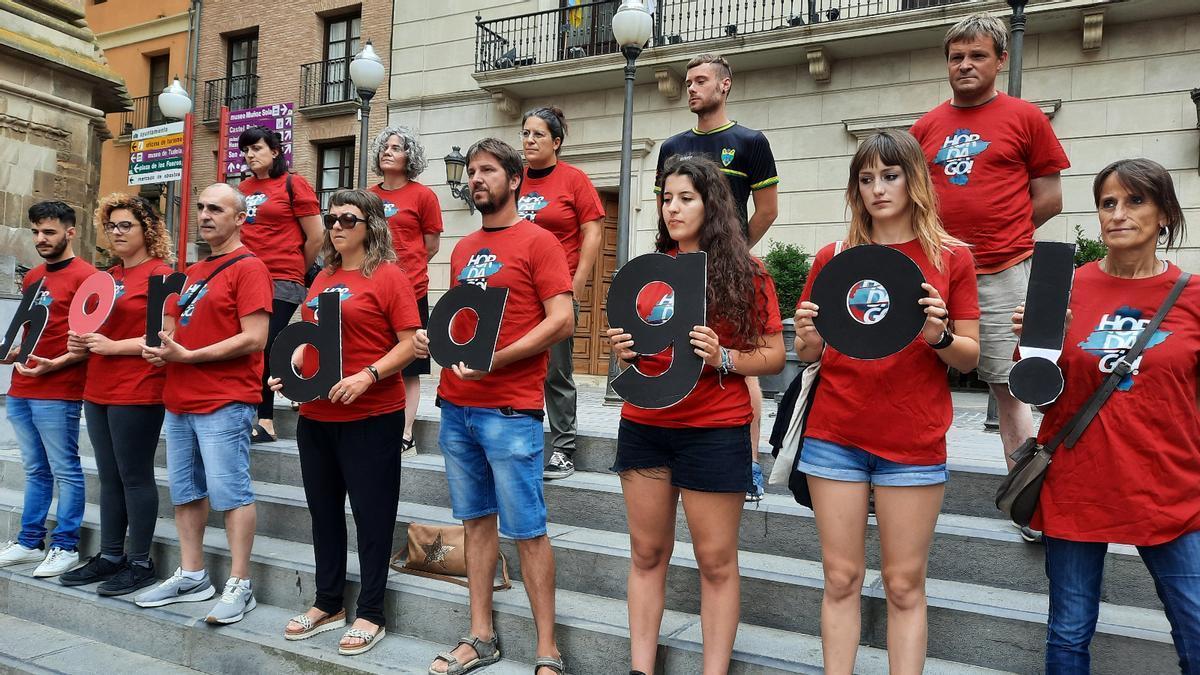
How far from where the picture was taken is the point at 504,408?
330cm

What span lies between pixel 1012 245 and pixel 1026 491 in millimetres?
1273

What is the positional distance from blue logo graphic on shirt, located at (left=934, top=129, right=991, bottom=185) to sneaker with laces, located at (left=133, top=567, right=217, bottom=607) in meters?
4.10

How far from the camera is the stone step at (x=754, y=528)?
3361 millimetres

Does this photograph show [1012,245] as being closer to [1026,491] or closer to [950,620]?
→ [1026,491]

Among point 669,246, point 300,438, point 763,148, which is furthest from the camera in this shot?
point 763,148

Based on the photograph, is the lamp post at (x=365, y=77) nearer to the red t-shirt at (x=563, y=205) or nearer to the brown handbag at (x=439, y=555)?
the red t-shirt at (x=563, y=205)

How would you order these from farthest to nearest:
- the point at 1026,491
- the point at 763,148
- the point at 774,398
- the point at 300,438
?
1. the point at 774,398
2. the point at 763,148
3. the point at 300,438
4. the point at 1026,491

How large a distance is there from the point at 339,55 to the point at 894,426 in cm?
1744

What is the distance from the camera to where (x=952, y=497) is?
3943mm

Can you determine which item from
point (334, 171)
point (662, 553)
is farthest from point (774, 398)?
point (334, 171)

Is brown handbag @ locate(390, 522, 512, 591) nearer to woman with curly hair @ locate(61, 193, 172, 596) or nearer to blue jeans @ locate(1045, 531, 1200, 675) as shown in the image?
woman with curly hair @ locate(61, 193, 172, 596)

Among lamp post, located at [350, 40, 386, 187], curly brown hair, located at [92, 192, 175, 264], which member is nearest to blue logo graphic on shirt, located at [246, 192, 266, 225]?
curly brown hair, located at [92, 192, 175, 264]

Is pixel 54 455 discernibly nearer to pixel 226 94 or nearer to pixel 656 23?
pixel 656 23

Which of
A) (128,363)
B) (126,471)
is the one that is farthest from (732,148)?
(126,471)
